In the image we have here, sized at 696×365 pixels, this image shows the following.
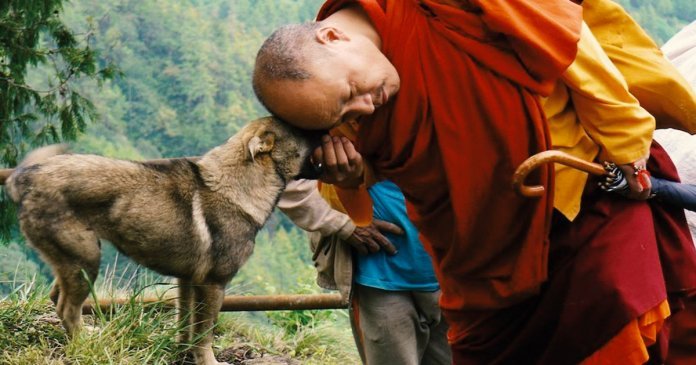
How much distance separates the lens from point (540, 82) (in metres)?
2.99

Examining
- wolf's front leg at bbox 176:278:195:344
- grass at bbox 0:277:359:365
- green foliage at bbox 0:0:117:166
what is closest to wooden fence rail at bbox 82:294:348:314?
grass at bbox 0:277:359:365

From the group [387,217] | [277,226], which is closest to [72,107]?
[387,217]

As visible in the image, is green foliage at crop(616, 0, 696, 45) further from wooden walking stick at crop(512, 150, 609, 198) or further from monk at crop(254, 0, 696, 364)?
wooden walking stick at crop(512, 150, 609, 198)

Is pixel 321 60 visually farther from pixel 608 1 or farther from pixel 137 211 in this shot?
pixel 137 211

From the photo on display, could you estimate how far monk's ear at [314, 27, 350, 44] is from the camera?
9.59 ft

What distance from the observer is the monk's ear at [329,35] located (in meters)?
2.92

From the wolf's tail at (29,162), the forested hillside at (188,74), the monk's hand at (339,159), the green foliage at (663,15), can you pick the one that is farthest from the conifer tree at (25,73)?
the green foliage at (663,15)

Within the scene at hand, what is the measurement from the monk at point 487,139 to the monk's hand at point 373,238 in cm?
125

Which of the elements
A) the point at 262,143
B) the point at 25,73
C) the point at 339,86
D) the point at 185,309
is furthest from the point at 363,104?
the point at 25,73

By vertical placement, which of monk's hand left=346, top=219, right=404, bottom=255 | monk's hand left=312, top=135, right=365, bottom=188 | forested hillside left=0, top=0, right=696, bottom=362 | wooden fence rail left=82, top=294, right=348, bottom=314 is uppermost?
monk's hand left=312, top=135, right=365, bottom=188

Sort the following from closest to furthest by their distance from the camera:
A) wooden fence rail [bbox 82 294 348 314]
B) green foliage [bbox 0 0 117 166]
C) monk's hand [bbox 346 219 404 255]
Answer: monk's hand [bbox 346 219 404 255], wooden fence rail [bbox 82 294 348 314], green foliage [bbox 0 0 117 166]

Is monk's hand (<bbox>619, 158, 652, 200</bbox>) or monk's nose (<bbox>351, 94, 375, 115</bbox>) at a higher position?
monk's nose (<bbox>351, 94, 375, 115</bbox>)

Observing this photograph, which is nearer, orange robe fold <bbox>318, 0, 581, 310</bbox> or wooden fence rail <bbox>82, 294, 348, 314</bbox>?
orange robe fold <bbox>318, 0, 581, 310</bbox>

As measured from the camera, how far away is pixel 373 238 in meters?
4.59
